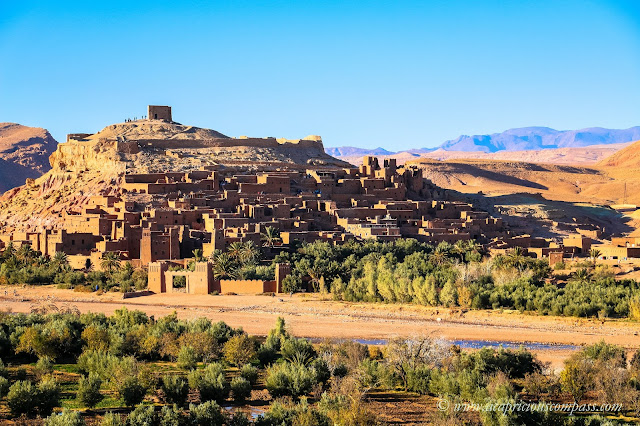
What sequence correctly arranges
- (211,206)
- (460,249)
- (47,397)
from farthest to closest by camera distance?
(211,206), (460,249), (47,397)

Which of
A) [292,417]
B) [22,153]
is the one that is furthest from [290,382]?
[22,153]

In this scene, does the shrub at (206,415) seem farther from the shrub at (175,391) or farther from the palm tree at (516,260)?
the palm tree at (516,260)

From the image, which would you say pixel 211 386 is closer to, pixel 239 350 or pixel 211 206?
pixel 239 350

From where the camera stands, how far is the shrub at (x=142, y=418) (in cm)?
1847

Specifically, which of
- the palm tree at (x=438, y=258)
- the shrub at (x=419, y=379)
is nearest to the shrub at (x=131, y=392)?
the shrub at (x=419, y=379)

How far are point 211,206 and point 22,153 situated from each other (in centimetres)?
7520

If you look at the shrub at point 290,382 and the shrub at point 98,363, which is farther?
the shrub at point 98,363

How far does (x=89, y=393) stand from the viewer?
821 inches

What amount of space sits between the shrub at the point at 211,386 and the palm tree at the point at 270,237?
69.0 feet

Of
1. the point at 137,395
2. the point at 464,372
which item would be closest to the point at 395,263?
the point at 464,372

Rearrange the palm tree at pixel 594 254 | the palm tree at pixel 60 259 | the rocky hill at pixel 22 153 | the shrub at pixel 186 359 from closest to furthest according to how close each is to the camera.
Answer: the shrub at pixel 186 359 < the palm tree at pixel 594 254 < the palm tree at pixel 60 259 < the rocky hill at pixel 22 153

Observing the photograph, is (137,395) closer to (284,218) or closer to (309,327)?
(309,327)

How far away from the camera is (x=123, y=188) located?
53.3m

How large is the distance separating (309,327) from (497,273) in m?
9.38
